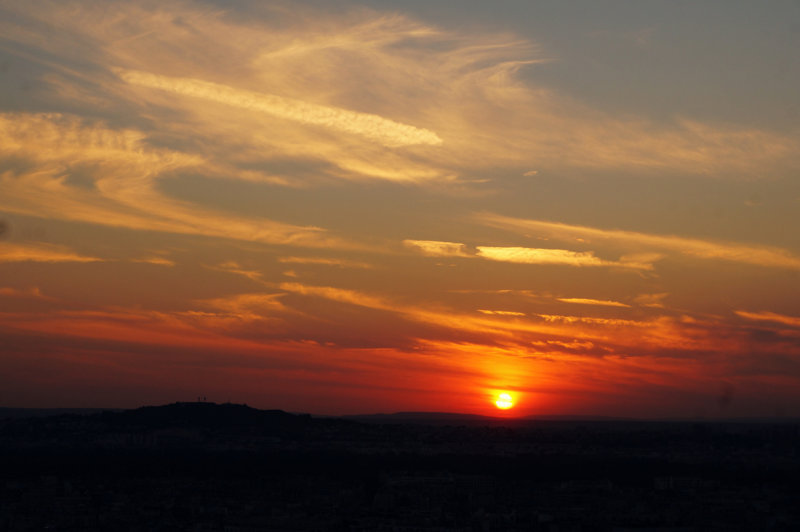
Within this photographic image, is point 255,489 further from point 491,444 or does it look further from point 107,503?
point 491,444

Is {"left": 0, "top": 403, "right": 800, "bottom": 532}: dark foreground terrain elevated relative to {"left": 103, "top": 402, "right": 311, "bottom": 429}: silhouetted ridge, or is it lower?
lower

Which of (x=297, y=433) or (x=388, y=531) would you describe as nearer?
(x=388, y=531)

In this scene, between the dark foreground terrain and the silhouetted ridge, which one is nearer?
the dark foreground terrain

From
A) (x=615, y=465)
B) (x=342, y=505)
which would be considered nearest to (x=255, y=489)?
(x=342, y=505)

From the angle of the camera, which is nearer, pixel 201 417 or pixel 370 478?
pixel 370 478

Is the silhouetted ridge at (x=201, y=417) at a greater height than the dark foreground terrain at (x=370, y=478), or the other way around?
the silhouetted ridge at (x=201, y=417)

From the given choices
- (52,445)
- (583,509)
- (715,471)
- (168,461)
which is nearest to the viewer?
(583,509)

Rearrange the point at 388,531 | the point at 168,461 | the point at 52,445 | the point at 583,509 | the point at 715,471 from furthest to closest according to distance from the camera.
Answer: the point at 52,445, the point at 168,461, the point at 715,471, the point at 583,509, the point at 388,531

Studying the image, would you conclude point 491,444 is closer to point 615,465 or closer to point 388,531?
point 615,465
